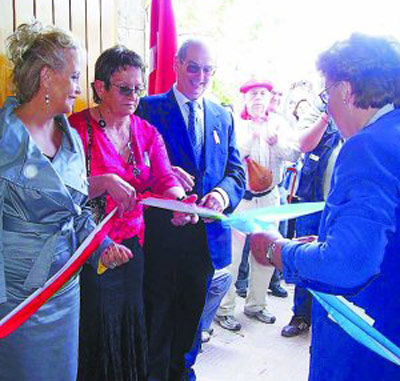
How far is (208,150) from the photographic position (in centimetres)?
251

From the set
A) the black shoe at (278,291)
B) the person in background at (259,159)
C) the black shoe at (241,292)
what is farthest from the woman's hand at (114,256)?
the black shoe at (278,291)

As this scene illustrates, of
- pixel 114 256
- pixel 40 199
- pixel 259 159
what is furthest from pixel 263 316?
pixel 40 199

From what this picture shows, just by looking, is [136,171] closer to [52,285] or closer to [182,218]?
[182,218]

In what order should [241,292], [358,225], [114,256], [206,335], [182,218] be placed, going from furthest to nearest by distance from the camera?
[241,292], [206,335], [182,218], [114,256], [358,225]

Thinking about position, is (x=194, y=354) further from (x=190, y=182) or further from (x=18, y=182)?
(x=18, y=182)

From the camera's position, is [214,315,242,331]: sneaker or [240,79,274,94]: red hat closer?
[214,315,242,331]: sneaker

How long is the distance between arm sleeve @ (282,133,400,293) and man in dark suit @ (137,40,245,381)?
45.5 inches

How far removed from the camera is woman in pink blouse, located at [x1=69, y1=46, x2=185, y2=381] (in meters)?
2.13

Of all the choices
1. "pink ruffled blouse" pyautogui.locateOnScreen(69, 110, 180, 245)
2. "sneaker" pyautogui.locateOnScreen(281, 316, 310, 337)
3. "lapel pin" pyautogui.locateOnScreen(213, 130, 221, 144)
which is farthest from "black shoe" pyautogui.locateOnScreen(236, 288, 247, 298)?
"pink ruffled blouse" pyautogui.locateOnScreen(69, 110, 180, 245)

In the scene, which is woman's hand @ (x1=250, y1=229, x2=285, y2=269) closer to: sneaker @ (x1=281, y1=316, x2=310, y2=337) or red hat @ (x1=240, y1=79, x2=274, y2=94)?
sneaker @ (x1=281, y1=316, x2=310, y2=337)

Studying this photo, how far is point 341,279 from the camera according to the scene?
48.6 inches

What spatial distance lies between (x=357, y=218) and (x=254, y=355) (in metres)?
2.49

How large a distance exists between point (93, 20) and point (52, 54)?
3.69 ft

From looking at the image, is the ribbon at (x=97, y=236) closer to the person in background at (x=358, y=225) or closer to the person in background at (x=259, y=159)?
the person in background at (x=358, y=225)
